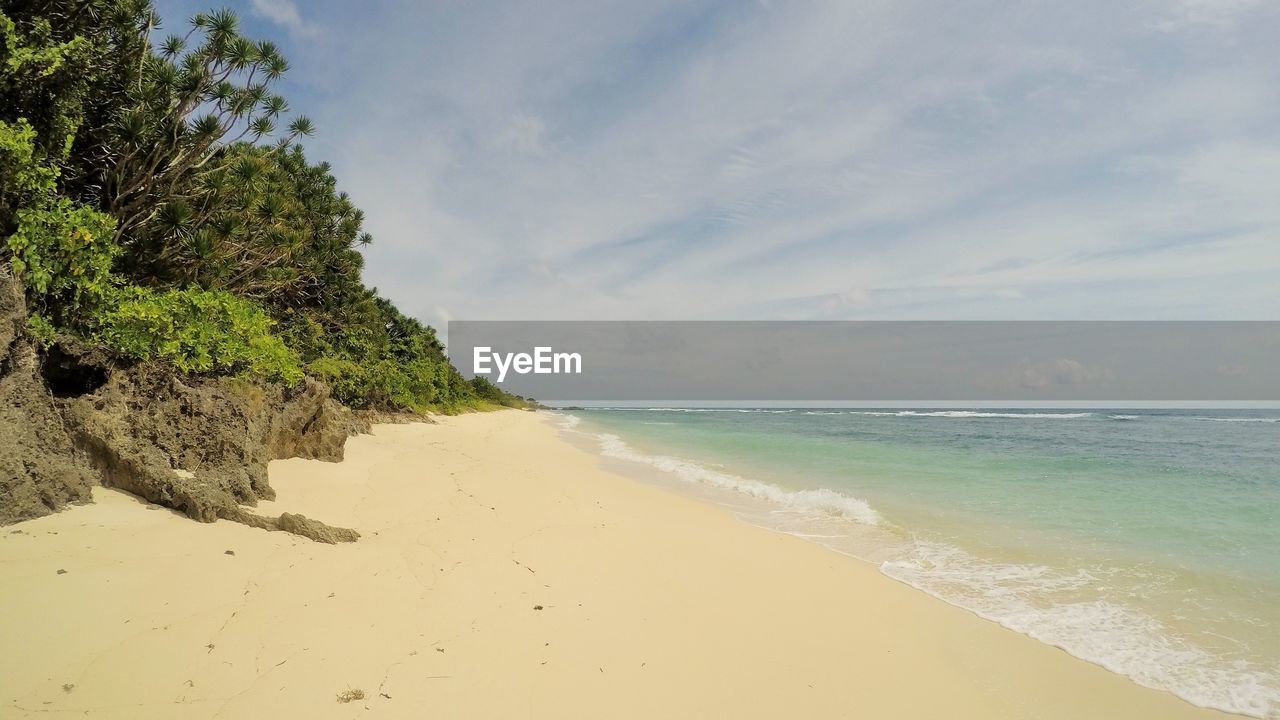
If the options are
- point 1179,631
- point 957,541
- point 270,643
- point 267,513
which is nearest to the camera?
point 270,643

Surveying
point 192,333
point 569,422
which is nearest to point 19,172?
point 192,333

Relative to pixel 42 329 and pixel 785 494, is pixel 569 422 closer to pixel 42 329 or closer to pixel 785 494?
pixel 785 494

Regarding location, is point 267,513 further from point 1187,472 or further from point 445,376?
point 445,376

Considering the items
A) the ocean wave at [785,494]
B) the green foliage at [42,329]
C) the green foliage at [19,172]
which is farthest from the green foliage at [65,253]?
the ocean wave at [785,494]

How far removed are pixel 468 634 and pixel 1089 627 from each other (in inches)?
225

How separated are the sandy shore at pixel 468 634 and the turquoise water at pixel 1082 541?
67 centimetres

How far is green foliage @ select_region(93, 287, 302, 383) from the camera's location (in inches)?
272

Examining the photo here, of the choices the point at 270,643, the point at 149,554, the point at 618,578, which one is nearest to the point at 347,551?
the point at 149,554

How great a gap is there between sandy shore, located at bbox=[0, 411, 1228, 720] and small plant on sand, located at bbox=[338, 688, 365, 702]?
0.03 m

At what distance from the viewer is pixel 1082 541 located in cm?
840

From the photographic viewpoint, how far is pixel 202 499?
216 inches

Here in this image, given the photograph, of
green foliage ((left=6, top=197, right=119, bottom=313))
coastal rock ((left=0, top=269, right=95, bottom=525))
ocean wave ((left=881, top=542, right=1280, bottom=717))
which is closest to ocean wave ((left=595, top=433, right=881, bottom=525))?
ocean wave ((left=881, top=542, right=1280, bottom=717))

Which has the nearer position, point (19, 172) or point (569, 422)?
point (19, 172)

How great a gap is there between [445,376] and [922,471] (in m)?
31.8
